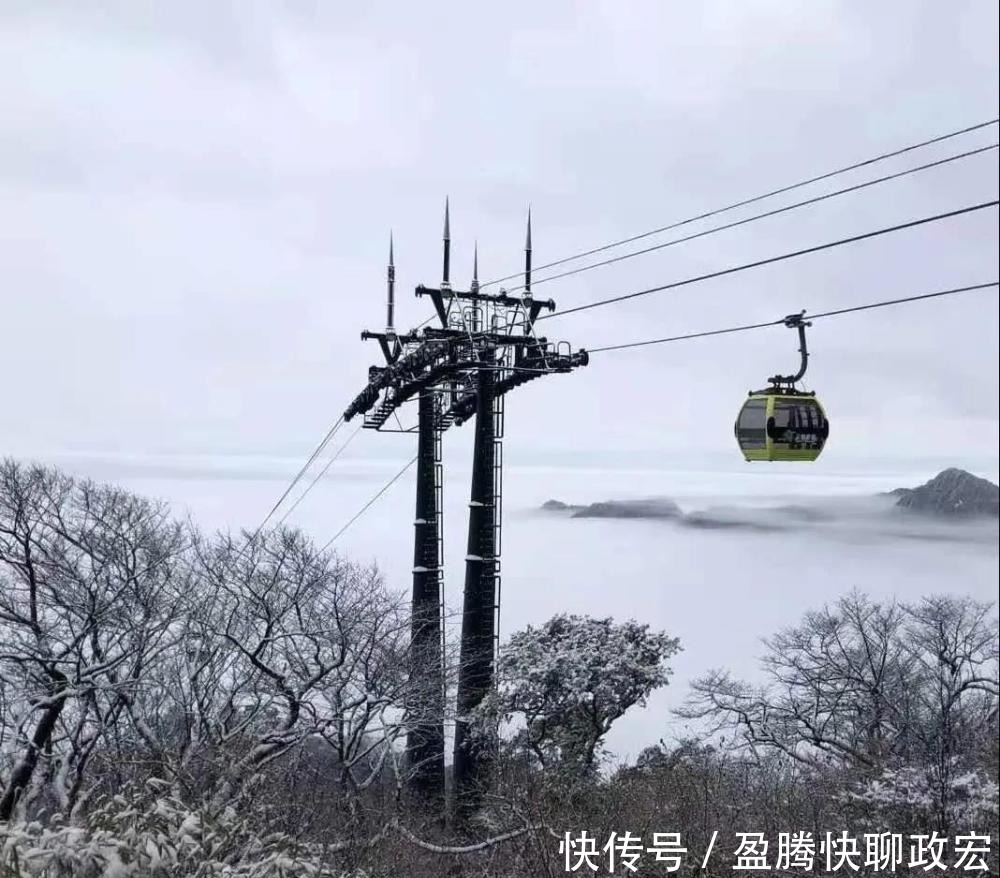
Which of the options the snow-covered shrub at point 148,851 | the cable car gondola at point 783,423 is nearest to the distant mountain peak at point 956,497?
the cable car gondola at point 783,423

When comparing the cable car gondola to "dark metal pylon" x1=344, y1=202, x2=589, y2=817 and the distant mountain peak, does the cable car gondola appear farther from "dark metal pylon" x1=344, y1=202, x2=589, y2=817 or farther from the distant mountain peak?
"dark metal pylon" x1=344, y1=202, x2=589, y2=817

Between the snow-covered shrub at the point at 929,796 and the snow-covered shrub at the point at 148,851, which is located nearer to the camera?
the snow-covered shrub at the point at 148,851

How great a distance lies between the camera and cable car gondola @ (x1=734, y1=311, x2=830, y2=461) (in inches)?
180

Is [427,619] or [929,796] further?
[427,619]

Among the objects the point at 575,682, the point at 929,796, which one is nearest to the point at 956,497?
the point at 929,796

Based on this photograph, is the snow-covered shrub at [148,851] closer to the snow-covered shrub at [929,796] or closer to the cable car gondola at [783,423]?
the cable car gondola at [783,423]

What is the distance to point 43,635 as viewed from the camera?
→ 7.46 m

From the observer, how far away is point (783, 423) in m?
4.58

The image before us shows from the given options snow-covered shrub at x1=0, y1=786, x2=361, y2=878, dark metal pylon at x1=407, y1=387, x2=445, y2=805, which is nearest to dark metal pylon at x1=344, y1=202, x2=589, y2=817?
dark metal pylon at x1=407, y1=387, x2=445, y2=805

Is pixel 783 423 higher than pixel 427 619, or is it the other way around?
Answer: pixel 783 423

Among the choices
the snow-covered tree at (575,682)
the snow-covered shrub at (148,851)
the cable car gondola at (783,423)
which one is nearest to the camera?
the snow-covered shrub at (148,851)

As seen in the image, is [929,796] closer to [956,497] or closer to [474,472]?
[956,497]

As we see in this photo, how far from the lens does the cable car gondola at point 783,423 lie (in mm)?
4574

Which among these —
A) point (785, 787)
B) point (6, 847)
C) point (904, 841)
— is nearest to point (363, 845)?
point (6, 847)
